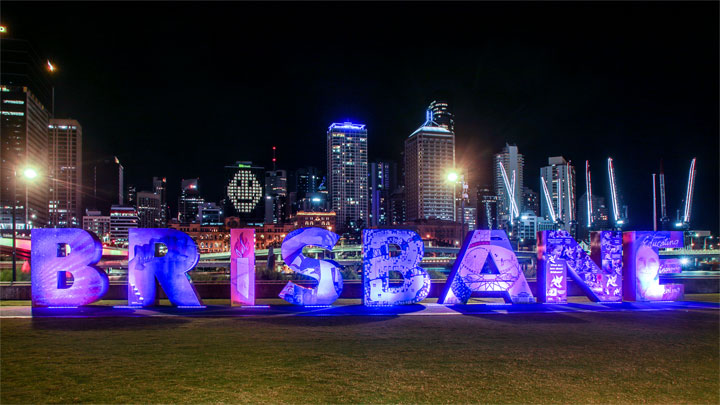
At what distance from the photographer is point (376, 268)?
55.2ft

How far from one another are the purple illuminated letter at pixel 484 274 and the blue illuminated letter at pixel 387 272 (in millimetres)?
1195

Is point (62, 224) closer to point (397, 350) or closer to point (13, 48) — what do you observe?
point (13, 48)

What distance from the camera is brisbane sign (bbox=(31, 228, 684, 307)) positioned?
16.1 m

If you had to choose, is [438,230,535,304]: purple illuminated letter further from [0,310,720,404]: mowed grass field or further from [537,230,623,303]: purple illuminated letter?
[0,310,720,404]: mowed grass field

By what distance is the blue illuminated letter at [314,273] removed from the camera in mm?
16500

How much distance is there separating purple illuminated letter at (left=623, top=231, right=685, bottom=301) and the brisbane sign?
38 millimetres

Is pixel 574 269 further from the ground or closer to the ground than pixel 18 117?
closer to the ground

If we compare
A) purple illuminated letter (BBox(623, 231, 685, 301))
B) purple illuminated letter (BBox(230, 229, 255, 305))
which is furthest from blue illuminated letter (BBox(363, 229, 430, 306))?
purple illuminated letter (BBox(623, 231, 685, 301))

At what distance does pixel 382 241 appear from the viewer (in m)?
17.0

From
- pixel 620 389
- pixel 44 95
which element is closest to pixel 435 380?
pixel 620 389

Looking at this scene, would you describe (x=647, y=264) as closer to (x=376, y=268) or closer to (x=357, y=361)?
(x=376, y=268)

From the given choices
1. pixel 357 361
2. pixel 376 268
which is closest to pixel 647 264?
pixel 376 268

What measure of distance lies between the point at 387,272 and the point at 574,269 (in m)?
7.10

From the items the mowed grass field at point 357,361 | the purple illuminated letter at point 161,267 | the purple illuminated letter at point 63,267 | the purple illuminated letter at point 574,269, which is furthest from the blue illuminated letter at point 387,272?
the purple illuminated letter at point 63,267
